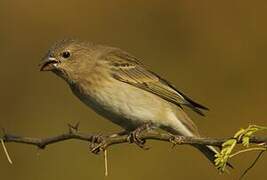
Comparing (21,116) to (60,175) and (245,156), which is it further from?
(245,156)

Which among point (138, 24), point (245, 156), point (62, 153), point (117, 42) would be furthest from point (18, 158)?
point (138, 24)

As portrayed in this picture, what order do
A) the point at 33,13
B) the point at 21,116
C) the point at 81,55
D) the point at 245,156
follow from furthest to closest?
1. the point at 33,13
2. the point at 21,116
3. the point at 245,156
4. the point at 81,55

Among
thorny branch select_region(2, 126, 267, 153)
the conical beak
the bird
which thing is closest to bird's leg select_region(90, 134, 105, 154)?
the bird

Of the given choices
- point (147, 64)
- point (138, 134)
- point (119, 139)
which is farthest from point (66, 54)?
point (147, 64)

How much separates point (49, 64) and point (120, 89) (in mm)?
540

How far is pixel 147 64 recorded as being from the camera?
466 inches

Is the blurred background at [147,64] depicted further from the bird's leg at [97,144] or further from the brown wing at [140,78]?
the bird's leg at [97,144]

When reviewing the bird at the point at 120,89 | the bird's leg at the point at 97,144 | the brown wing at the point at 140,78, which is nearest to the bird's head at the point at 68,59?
the bird at the point at 120,89

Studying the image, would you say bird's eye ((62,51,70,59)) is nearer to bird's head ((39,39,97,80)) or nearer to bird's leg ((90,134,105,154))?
bird's head ((39,39,97,80))

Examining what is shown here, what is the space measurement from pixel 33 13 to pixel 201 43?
2.41m

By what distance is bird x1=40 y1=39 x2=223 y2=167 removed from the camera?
7.28 metres

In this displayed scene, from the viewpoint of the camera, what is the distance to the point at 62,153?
1024cm

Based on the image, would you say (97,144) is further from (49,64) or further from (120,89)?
(49,64)

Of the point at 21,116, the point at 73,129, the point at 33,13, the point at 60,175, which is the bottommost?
the point at 73,129
